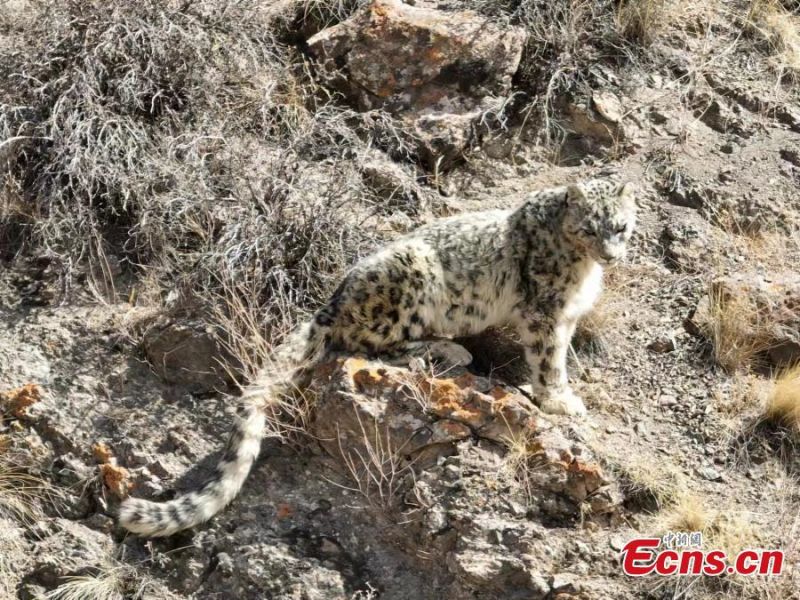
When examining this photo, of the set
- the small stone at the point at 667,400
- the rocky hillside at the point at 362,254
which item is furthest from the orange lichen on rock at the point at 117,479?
the small stone at the point at 667,400

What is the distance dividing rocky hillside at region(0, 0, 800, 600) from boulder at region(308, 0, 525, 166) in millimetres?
23

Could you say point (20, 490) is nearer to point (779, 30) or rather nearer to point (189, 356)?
point (189, 356)

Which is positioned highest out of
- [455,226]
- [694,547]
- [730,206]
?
[455,226]

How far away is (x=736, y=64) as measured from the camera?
32.9 feet

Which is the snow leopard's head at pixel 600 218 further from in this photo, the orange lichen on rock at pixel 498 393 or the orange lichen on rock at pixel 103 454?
the orange lichen on rock at pixel 103 454

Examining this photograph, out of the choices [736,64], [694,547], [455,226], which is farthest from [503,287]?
[736,64]

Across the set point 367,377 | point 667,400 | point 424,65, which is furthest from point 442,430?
point 424,65

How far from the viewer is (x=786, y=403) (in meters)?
7.27

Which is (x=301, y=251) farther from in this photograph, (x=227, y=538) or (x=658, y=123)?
(x=658, y=123)

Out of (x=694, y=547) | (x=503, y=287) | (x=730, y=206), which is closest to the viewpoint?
(x=694, y=547)

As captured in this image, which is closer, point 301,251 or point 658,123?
point 301,251

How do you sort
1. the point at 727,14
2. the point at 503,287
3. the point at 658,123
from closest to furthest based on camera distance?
1. the point at 503,287
2. the point at 658,123
3. the point at 727,14

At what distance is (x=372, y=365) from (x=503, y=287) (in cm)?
116

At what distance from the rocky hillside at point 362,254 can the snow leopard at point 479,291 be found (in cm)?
24
